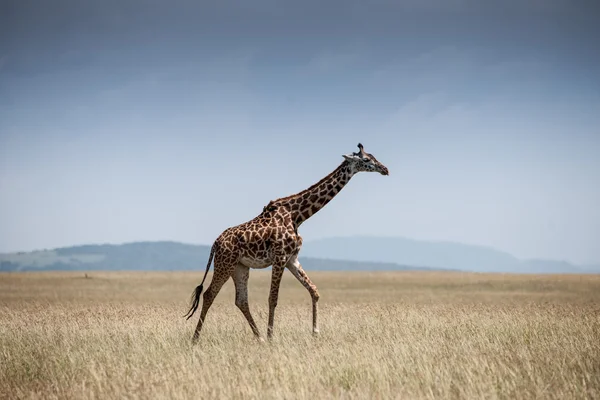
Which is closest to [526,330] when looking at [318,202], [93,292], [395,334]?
[395,334]

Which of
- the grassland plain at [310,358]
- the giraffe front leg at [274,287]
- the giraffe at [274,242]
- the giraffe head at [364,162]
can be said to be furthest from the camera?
the giraffe head at [364,162]

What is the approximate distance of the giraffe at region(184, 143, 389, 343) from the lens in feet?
40.7

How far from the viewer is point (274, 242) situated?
12.4m

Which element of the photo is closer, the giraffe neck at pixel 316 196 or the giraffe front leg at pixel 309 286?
the giraffe front leg at pixel 309 286

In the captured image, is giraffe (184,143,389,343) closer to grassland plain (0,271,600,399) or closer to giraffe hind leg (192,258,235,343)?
giraffe hind leg (192,258,235,343)

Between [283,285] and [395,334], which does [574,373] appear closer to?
[395,334]

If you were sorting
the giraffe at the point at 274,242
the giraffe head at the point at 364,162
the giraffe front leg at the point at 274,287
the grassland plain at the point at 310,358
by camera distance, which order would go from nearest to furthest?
the grassland plain at the point at 310,358 → the giraffe front leg at the point at 274,287 → the giraffe at the point at 274,242 → the giraffe head at the point at 364,162

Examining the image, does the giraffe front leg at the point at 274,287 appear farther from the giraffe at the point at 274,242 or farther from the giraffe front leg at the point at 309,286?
the giraffe front leg at the point at 309,286

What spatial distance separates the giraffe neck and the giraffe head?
0.48 feet

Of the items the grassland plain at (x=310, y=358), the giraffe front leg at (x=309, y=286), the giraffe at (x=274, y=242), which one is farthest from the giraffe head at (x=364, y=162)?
the grassland plain at (x=310, y=358)

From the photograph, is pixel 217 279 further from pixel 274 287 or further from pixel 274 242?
pixel 274 242

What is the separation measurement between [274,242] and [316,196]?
1.61 meters

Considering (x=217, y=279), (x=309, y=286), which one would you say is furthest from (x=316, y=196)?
(x=217, y=279)

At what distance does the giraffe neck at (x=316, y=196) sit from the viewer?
43.5 ft
